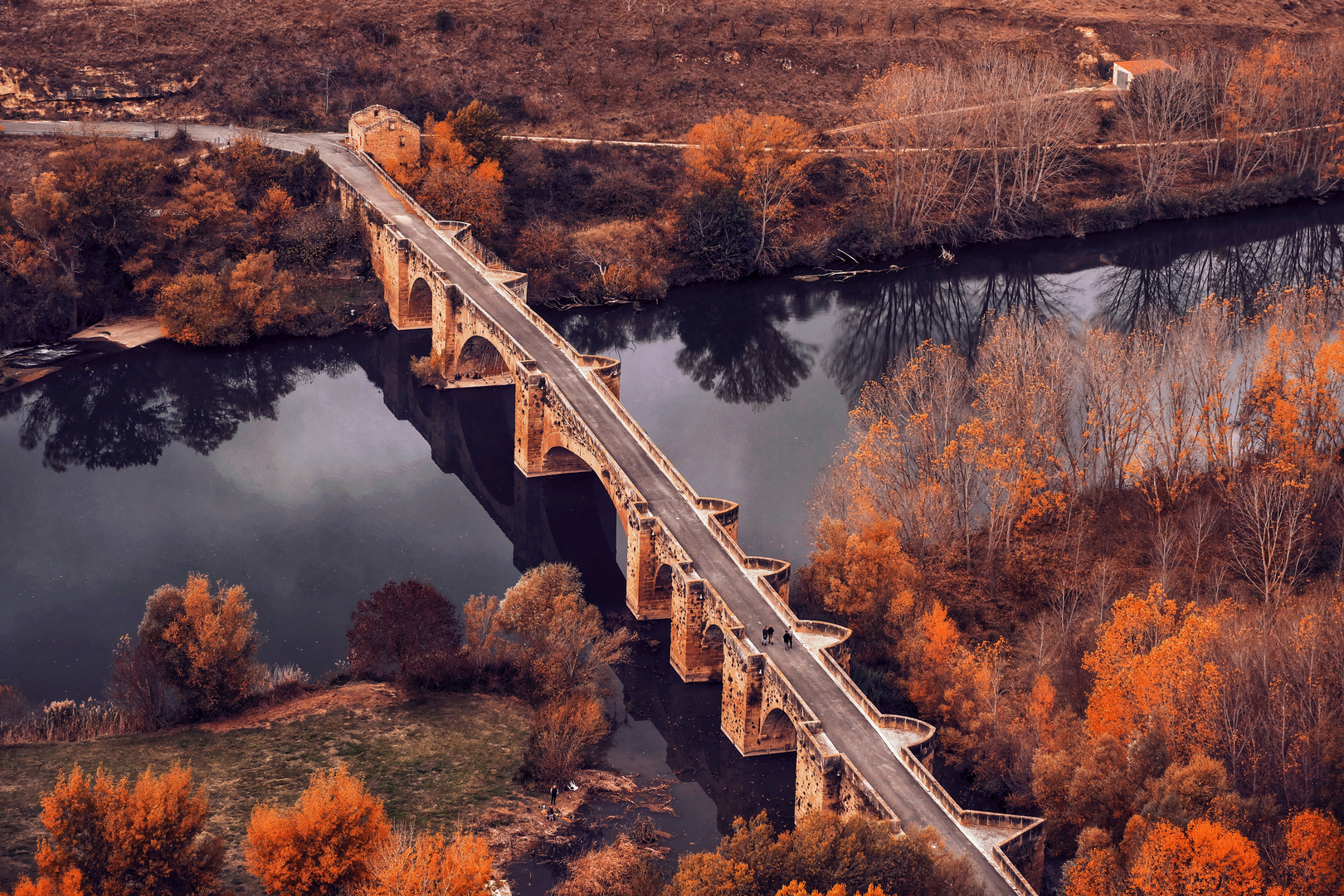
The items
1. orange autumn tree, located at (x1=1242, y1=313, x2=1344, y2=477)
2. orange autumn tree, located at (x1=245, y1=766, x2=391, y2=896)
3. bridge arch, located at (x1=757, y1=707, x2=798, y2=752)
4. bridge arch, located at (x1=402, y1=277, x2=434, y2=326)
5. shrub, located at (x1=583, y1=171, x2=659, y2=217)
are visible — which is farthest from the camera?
shrub, located at (x1=583, y1=171, x2=659, y2=217)

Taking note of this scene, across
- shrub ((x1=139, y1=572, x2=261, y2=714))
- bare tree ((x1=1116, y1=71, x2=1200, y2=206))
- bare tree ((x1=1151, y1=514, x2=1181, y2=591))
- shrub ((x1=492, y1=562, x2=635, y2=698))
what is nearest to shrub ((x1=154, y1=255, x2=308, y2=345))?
shrub ((x1=139, y1=572, x2=261, y2=714))

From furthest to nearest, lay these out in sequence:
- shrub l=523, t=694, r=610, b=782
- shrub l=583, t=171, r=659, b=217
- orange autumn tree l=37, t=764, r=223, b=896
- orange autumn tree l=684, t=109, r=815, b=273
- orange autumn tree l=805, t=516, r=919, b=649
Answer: shrub l=583, t=171, r=659, b=217
orange autumn tree l=684, t=109, r=815, b=273
orange autumn tree l=805, t=516, r=919, b=649
shrub l=523, t=694, r=610, b=782
orange autumn tree l=37, t=764, r=223, b=896

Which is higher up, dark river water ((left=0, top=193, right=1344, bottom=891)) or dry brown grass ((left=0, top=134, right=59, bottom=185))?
dry brown grass ((left=0, top=134, right=59, bottom=185))

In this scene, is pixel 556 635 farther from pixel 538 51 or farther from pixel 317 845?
pixel 538 51

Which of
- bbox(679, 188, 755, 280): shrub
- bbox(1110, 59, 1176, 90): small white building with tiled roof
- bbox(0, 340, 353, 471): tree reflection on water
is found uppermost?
bbox(1110, 59, 1176, 90): small white building with tiled roof

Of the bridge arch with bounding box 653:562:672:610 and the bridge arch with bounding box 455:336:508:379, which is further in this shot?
the bridge arch with bounding box 455:336:508:379

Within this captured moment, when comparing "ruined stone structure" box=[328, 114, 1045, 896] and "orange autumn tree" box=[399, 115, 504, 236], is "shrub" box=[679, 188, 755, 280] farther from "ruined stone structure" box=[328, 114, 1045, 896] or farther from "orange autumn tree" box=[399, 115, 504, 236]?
"ruined stone structure" box=[328, 114, 1045, 896]

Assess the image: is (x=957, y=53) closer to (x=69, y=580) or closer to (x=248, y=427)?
(x=248, y=427)
